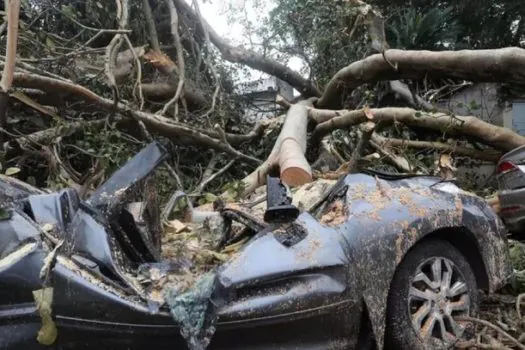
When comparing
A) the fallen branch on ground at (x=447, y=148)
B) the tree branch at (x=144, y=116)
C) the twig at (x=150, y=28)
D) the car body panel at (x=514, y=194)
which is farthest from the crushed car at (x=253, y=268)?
the twig at (x=150, y=28)

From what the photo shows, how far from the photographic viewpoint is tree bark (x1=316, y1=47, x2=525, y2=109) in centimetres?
653

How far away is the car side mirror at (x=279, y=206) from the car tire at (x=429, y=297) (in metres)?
0.73

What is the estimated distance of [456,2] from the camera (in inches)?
542

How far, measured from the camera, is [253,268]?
262 centimetres

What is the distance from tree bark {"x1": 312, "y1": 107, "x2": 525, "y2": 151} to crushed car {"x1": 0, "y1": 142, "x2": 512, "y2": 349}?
355 cm

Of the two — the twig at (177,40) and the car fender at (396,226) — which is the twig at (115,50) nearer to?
the twig at (177,40)

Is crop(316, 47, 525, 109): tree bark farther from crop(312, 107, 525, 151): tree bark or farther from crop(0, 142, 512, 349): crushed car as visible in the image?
crop(0, 142, 512, 349): crushed car

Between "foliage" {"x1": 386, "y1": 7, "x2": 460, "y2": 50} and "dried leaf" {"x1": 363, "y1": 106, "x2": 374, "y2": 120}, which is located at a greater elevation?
"foliage" {"x1": 386, "y1": 7, "x2": 460, "y2": 50}

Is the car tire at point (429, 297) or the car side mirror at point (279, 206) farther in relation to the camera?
the car tire at point (429, 297)

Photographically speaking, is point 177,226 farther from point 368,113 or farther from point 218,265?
point 368,113

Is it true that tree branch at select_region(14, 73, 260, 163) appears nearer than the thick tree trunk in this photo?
No

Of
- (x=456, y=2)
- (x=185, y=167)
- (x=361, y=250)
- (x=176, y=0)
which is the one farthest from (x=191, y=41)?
(x=361, y=250)

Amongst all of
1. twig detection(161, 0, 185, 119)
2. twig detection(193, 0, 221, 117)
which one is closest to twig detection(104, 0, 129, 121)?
twig detection(161, 0, 185, 119)

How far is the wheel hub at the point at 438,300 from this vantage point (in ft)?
10.3
